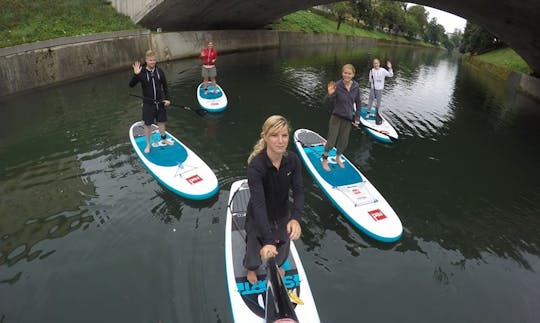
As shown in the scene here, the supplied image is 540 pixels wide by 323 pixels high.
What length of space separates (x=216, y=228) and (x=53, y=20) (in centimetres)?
1986

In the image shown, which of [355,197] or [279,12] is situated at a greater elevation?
[279,12]

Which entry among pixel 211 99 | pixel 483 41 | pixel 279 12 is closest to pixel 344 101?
pixel 211 99

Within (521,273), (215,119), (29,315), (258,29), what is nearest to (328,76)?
(215,119)

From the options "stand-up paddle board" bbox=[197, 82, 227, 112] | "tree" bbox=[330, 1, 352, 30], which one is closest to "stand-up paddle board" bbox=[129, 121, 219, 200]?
"stand-up paddle board" bbox=[197, 82, 227, 112]

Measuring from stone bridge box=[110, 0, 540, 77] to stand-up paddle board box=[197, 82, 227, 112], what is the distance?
1022cm

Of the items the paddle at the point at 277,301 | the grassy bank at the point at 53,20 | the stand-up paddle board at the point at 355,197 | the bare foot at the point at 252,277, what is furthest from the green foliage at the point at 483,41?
Result: the paddle at the point at 277,301

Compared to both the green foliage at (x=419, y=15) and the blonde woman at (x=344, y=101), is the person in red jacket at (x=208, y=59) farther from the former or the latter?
the green foliage at (x=419, y=15)

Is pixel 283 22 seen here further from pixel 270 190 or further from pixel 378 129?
pixel 270 190

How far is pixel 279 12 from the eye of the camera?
1324 inches

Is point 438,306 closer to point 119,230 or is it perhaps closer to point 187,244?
point 187,244

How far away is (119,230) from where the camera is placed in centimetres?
709

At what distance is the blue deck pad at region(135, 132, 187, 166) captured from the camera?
918 cm

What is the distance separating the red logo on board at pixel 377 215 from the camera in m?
7.37

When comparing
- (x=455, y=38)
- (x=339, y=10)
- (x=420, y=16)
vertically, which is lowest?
(x=339, y=10)
